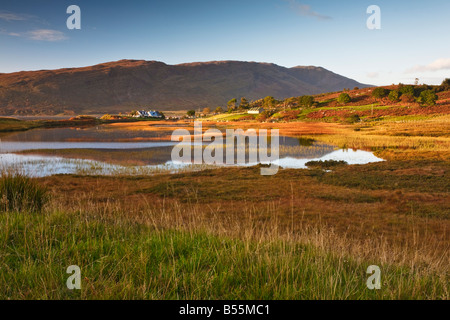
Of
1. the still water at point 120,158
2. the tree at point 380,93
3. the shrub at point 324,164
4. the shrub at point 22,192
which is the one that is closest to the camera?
the shrub at point 22,192

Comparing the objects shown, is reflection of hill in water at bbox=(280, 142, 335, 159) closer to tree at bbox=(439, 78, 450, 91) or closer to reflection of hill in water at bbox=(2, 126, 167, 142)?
reflection of hill in water at bbox=(2, 126, 167, 142)

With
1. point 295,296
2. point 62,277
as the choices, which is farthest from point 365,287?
point 62,277

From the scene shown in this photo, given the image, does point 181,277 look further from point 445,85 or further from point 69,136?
point 445,85

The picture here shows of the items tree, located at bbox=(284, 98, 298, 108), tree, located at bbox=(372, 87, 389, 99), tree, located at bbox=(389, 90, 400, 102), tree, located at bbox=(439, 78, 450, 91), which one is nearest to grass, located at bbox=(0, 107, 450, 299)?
tree, located at bbox=(389, 90, 400, 102)

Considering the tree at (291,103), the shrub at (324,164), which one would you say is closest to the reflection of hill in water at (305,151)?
the shrub at (324,164)

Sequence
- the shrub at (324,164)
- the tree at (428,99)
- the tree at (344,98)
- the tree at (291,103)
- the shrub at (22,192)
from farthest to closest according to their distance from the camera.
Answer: the tree at (291,103)
the tree at (344,98)
the tree at (428,99)
the shrub at (324,164)
the shrub at (22,192)

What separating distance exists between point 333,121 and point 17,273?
89.0 metres

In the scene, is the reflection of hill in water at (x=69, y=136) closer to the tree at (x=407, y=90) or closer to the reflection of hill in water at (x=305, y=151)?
the reflection of hill in water at (x=305, y=151)

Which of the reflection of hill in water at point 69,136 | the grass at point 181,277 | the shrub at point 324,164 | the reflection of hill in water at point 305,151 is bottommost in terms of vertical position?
the shrub at point 324,164

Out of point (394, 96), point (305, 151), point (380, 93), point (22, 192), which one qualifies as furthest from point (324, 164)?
point (380, 93)

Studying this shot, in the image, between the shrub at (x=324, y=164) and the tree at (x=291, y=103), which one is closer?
the shrub at (x=324, y=164)

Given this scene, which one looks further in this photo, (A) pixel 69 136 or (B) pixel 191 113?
(B) pixel 191 113

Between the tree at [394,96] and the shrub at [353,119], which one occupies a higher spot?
the tree at [394,96]

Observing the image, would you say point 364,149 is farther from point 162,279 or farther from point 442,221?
point 162,279
